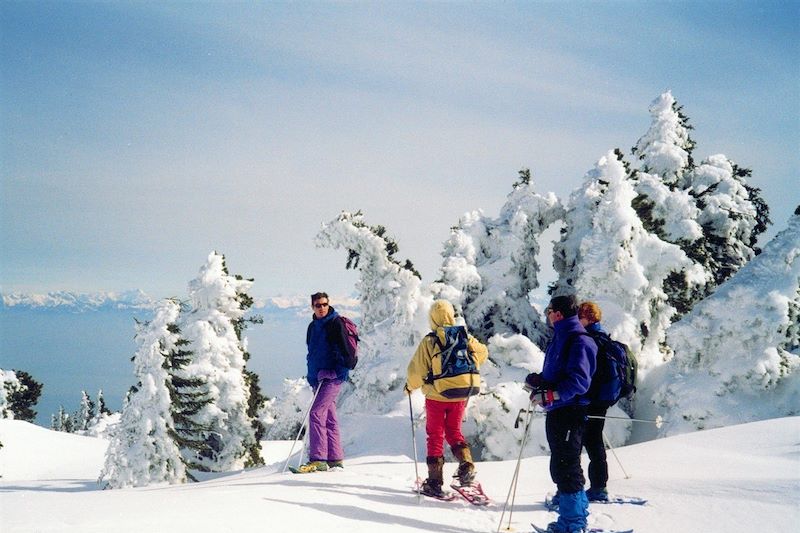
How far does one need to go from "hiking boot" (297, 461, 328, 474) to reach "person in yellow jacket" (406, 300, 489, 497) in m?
2.04

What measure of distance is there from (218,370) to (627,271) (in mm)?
15435

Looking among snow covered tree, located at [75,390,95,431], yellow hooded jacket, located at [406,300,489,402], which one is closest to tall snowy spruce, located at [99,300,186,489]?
yellow hooded jacket, located at [406,300,489,402]

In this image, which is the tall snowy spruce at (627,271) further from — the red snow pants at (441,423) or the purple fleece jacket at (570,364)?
the purple fleece jacket at (570,364)

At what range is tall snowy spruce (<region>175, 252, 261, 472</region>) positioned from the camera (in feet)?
69.4

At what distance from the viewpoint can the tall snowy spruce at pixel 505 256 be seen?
65.9 feet

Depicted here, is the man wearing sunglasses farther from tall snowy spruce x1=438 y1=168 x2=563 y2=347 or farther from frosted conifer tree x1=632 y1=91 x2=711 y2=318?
frosted conifer tree x1=632 y1=91 x2=711 y2=318

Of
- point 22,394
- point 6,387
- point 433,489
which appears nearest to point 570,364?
point 433,489

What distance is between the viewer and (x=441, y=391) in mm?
6246

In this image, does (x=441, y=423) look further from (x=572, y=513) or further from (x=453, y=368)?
(x=572, y=513)

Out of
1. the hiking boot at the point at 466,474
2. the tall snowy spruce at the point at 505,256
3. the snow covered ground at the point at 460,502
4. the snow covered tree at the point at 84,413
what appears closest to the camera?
the snow covered ground at the point at 460,502

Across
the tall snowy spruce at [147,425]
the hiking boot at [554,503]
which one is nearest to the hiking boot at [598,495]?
the hiking boot at [554,503]

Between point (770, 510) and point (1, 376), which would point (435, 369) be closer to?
point (770, 510)

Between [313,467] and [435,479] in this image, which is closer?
[435,479]

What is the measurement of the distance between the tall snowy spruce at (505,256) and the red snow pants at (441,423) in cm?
1310
